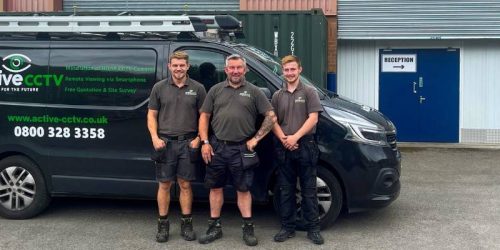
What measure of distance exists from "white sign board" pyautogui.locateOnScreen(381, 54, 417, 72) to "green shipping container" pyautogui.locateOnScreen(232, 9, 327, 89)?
225 centimetres

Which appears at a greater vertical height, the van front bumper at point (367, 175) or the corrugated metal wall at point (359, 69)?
the corrugated metal wall at point (359, 69)

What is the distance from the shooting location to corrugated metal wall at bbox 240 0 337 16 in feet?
39.8

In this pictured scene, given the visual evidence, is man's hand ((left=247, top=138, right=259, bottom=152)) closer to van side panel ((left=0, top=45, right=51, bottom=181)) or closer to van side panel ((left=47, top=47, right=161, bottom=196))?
van side panel ((left=47, top=47, right=161, bottom=196))

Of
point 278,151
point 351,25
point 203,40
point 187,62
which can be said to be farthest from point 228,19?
point 351,25

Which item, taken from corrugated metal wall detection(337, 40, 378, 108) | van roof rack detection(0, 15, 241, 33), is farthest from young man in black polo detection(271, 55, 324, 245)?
corrugated metal wall detection(337, 40, 378, 108)

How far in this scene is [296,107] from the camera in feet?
17.0

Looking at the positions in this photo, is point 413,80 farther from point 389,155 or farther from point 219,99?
point 219,99

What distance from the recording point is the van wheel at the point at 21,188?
5980 millimetres

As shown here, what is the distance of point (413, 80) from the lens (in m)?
12.3

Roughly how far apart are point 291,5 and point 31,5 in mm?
5905

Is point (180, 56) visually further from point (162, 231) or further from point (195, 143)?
point (162, 231)

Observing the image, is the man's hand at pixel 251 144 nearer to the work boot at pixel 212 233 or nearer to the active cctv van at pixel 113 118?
the active cctv van at pixel 113 118

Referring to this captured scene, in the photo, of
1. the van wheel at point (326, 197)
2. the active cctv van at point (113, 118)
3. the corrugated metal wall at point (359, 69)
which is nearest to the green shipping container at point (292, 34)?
the corrugated metal wall at point (359, 69)

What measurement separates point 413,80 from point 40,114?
862 cm
